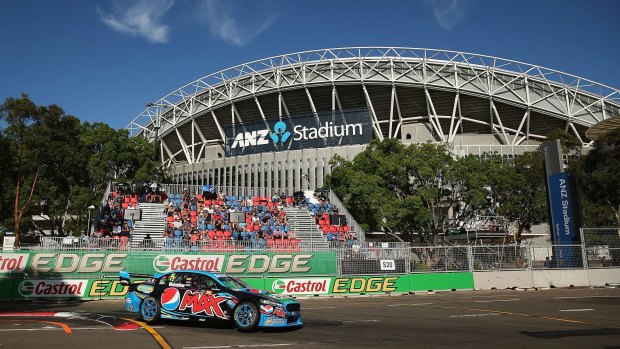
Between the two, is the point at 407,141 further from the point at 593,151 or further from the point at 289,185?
the point at 593,151

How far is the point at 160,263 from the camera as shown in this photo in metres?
22.6

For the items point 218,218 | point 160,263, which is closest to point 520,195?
point 218,218

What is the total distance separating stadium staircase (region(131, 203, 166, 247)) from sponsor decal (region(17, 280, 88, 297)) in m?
11.4

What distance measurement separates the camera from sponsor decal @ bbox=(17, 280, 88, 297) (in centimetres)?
2117

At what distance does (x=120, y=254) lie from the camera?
72.9 feet

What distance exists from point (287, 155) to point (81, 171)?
22.9m

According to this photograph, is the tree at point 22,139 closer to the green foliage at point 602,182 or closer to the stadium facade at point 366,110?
the stadium facade at point 366,110

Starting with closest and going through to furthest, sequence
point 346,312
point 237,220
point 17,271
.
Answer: point 346,312
point 17,271
point 237,220

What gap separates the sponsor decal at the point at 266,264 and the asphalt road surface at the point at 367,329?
5180 millimetres

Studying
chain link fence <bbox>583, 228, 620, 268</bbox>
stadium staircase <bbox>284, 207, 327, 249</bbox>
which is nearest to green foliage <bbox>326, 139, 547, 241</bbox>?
stadium staircase <bbox>284, 207, 327, 249</bbox>

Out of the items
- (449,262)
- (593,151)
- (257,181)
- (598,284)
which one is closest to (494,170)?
(593,151)

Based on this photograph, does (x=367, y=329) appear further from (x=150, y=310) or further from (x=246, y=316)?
(x=150, y=310)

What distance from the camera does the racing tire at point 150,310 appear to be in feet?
42.6

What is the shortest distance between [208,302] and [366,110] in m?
49.4
